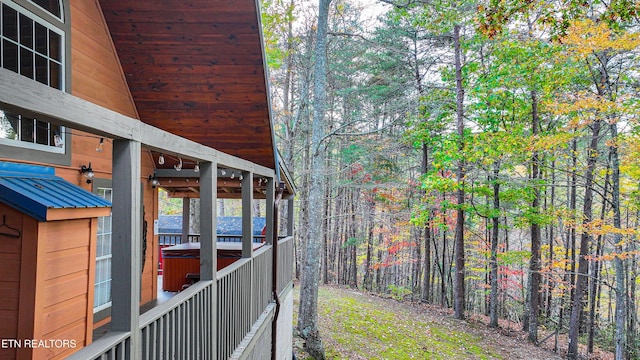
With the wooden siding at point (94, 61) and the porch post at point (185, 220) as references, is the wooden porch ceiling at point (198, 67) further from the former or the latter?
the porch post at point (185, 220)

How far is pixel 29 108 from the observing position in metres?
1.38

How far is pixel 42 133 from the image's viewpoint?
3.71 m

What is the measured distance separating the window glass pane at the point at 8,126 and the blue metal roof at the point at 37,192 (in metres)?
0.28

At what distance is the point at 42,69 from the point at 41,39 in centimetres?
30

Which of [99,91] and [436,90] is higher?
[436,90]

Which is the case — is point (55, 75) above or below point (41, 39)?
below

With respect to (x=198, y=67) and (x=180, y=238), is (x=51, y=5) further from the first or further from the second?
(x=180, y=238)

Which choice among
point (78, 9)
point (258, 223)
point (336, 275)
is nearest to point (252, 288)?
point (78, 9)

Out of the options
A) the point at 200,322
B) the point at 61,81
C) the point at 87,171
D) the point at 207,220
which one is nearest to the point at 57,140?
the point at 87,171

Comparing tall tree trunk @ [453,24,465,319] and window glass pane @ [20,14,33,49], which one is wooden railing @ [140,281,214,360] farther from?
tall tree trunk @ [453,24,465,319]

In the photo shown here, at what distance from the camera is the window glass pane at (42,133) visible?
3.64 metres

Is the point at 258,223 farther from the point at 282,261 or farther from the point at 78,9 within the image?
the point at 78,9

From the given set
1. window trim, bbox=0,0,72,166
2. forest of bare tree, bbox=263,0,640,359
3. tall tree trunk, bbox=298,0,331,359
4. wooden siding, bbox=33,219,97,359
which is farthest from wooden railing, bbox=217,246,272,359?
forest of bare tree, bbox=263,0,640,359

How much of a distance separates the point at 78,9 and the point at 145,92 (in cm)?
133
